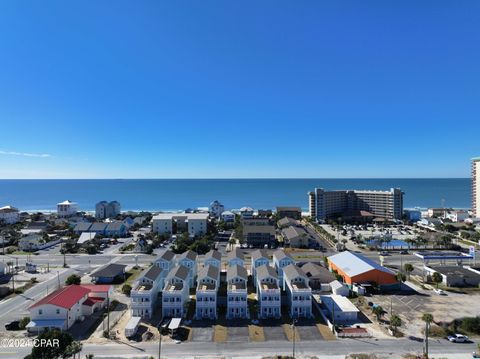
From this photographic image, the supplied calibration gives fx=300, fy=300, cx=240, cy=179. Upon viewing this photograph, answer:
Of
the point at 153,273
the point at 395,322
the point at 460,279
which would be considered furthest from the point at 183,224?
the point at 395,322

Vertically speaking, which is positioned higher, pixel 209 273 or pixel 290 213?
pixel 290 213

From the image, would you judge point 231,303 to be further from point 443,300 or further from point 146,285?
point 443,300

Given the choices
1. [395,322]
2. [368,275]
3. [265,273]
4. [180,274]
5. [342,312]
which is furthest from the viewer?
[368,275]

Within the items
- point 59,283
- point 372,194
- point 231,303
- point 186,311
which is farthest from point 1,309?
point 372,194

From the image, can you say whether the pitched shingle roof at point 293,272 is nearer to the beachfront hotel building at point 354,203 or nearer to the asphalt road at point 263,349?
the asphalt road at point 263,349

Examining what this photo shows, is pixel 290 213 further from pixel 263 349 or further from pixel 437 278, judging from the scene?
pixel 263 349

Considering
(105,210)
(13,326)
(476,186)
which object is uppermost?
(476,186)

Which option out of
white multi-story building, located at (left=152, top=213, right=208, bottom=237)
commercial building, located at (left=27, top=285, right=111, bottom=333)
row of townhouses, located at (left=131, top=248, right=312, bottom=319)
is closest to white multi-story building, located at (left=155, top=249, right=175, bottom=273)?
row of townhouses, located at (left=131, top=248, right=312, bottom=319)

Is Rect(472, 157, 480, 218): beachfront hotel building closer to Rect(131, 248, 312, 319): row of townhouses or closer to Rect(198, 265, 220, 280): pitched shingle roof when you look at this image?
Rect(131, 248, 312, 319): row of townhouses
